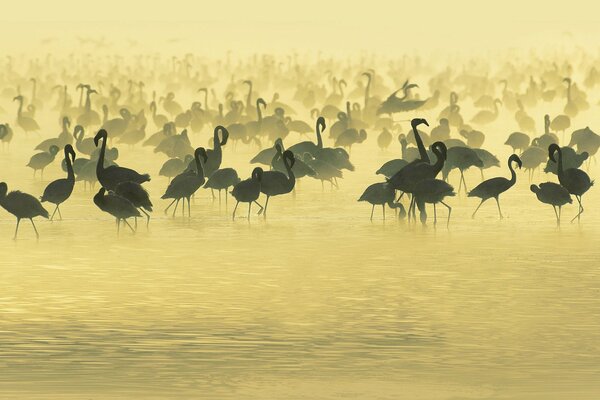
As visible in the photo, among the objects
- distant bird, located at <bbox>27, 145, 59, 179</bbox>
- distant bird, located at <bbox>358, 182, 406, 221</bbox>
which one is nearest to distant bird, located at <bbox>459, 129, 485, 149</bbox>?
distant bird, located at <bbox>27, 145, 59, 179</bbox>

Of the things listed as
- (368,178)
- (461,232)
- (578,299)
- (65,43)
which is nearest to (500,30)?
(65,43)

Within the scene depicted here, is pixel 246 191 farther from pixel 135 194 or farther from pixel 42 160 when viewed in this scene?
pixel 42 160

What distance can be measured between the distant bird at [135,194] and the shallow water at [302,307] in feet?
1.06

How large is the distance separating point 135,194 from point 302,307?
21.6ft

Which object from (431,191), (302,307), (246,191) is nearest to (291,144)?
(246,191)

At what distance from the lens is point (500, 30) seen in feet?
262

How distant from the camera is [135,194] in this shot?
64.7ft

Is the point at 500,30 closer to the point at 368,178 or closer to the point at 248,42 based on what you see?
the point at 248,42

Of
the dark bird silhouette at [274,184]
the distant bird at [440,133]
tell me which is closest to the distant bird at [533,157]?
the distant bird at [440,133]

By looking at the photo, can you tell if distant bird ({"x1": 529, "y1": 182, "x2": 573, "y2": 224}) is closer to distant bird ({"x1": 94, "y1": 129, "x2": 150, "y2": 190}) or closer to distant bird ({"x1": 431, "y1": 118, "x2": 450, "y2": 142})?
distant bird ({"x1": 94, "y1": 129, "x2": 150, "y2": 190})

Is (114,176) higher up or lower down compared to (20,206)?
higher up

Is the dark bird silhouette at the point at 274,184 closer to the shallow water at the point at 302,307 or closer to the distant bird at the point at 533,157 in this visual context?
the shallow water at the point at 302,307

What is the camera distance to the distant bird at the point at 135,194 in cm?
1970

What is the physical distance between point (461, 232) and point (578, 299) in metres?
5.20
